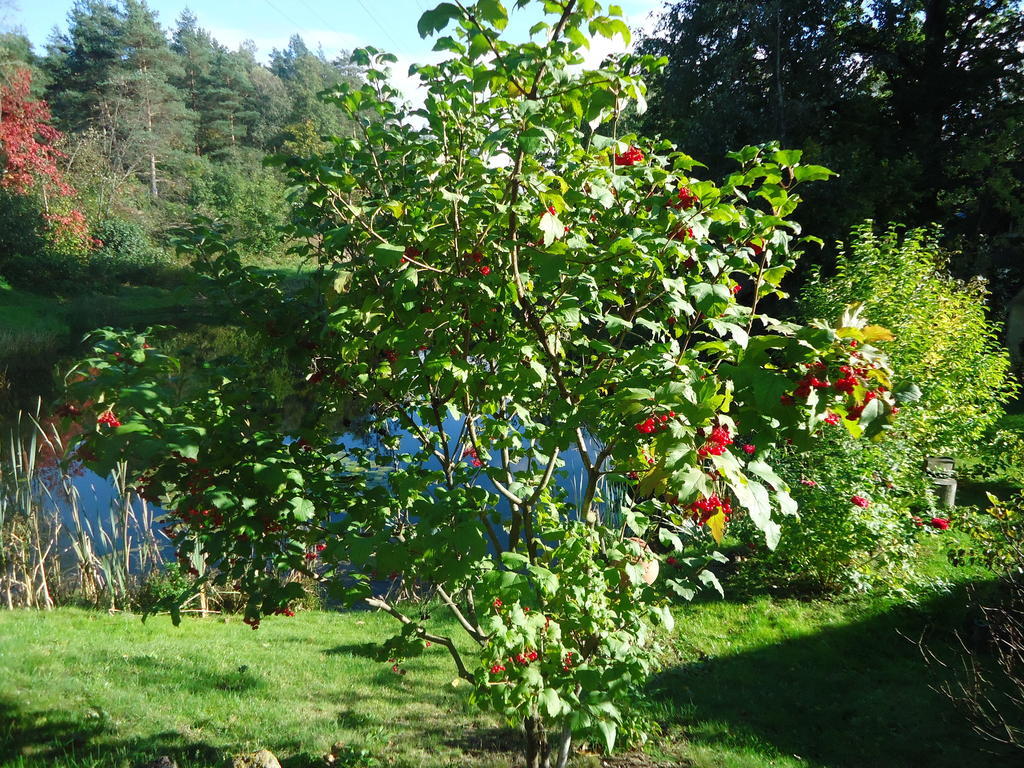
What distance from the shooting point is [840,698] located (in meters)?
3.89

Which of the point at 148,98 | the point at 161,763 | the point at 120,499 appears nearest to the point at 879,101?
the point at 120,499

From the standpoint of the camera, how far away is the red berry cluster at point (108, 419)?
222 centimetres

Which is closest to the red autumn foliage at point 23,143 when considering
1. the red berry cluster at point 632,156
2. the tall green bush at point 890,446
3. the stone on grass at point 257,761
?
the tall green bush at point 890,446

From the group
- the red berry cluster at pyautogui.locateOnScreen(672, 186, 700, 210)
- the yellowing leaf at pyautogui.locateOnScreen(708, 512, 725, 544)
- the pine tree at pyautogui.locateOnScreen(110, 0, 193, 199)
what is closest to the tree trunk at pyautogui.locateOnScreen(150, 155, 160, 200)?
the pine tree at pyautogui.locateOnScreen(110, 0, 193, 199)

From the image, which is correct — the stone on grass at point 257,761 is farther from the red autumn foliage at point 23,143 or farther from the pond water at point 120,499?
the red autumn foliage at point 23,143

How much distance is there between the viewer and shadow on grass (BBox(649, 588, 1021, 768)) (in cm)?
335

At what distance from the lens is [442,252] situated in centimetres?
247

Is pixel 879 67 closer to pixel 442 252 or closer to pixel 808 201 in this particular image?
pixel 808 201

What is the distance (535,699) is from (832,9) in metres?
17.0

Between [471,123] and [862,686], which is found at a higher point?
[471,123]

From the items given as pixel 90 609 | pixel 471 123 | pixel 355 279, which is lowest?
pixel 90 609

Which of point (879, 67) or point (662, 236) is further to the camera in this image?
point (879, 67)

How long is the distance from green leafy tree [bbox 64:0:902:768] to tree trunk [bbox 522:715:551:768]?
0.02 m

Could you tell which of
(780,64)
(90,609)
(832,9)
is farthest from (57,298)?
(832,9)
